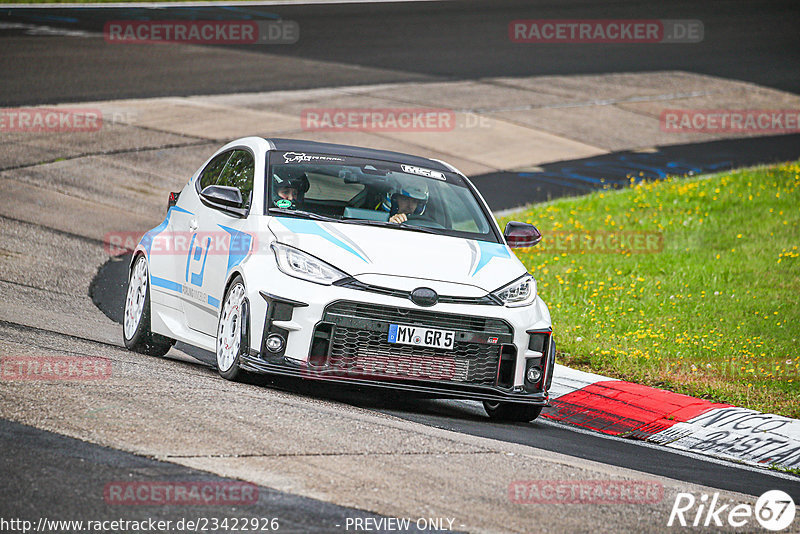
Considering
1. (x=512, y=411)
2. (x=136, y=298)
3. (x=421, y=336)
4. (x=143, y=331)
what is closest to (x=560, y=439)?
(x=512, y=411)

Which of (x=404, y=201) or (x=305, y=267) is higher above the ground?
(x=404, y=201)

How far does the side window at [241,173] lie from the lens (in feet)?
28.0

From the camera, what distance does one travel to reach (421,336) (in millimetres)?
7363

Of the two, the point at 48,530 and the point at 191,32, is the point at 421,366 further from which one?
the point at 191,32

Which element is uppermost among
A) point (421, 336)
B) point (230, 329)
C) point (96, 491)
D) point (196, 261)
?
point (196, 261)

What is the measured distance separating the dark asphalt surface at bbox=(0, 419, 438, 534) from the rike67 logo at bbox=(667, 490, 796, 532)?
145 cm

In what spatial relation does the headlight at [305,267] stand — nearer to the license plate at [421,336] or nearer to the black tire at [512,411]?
the license plate at [421,336]

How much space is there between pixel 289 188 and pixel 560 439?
2.55 m

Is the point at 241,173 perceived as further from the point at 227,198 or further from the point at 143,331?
the point at 143,331

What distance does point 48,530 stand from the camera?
4.69m

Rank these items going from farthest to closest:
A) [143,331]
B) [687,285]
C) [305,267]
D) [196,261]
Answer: [687,285], [143,331], [196,261], [305,267]

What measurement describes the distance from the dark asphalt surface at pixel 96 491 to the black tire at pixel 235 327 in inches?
74.7

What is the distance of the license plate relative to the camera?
7328 mm

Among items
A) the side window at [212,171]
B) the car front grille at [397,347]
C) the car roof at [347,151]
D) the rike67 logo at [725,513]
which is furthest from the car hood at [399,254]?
the rike67 logo at [725,513]
